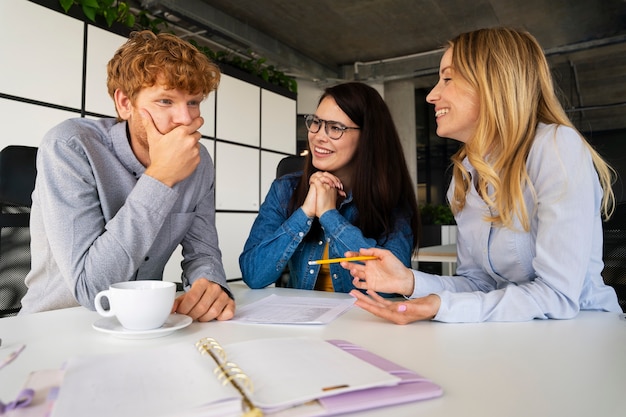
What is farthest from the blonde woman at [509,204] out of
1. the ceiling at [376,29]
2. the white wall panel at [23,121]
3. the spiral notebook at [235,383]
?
the ceiling at [376,29]

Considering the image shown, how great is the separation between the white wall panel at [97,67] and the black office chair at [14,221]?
189 centimetres

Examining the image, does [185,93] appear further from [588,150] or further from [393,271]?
[588,150]

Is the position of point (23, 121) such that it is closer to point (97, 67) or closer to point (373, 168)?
point (97, 67)

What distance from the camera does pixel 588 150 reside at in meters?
1.03

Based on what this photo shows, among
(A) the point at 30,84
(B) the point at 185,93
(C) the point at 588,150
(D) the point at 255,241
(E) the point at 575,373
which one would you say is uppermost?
(A) the point at 30,84

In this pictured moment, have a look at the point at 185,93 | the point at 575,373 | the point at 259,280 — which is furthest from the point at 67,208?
the point at 575,373

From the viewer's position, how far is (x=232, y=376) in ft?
1.47

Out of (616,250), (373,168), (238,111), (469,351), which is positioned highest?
(238,111)

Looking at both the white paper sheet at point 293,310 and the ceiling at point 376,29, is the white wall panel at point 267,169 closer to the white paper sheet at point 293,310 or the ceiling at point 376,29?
the ceiling at point 376,29

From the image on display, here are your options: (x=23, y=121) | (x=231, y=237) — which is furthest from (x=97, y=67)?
(x=231, y=237)

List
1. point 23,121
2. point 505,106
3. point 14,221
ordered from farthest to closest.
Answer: point 23,121, point 14,221, point 505,106

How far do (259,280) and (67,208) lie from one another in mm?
627

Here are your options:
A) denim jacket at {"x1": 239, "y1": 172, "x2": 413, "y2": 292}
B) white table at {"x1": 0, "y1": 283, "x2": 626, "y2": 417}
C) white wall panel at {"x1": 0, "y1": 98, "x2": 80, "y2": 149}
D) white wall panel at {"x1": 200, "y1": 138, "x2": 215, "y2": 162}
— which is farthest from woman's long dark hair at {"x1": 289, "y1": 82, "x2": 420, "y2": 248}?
white wall panel at {"x1": 200, "y1": 138, "x2": 215, "y2": 162}

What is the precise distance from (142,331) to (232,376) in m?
0.32
